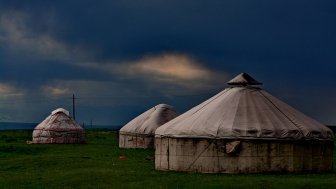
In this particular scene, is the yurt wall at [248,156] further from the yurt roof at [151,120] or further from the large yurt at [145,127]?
the yurt roof at [151,120]

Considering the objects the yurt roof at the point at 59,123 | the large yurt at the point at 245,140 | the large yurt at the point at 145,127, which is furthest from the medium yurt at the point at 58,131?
the large yurt at the point at 245,140

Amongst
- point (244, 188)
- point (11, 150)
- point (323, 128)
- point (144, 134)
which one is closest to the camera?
point (244, 188)

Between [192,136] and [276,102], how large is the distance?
3.75 m

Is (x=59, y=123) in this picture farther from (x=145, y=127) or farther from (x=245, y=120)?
(x=245, y=120)

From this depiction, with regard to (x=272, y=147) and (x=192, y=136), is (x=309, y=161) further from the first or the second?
(x=192, y=136)

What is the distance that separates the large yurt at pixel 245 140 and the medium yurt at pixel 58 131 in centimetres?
2821

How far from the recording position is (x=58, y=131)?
51.6 m

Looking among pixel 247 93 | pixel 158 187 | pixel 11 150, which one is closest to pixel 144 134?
pixel 11 150

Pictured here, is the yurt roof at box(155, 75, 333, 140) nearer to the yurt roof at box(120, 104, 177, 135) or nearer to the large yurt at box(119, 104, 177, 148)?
the large yurt at box(119, 104, 177, 148)

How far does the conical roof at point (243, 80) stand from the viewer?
25125mm

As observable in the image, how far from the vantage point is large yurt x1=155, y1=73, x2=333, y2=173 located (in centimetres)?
2230

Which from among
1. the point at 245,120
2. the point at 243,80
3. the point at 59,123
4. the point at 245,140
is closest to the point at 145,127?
the point at 59,123

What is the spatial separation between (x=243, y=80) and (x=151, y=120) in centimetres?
1967

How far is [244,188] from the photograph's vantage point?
18281 mm
